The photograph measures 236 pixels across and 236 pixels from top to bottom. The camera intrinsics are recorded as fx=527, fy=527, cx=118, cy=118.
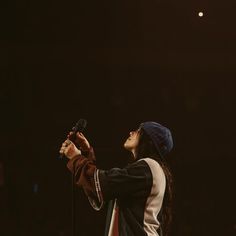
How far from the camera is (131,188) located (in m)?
1.99

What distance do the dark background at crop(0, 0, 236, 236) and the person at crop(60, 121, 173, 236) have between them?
192 inches

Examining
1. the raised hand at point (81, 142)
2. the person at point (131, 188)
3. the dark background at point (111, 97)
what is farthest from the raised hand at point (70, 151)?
the dark background at point (111, 97)

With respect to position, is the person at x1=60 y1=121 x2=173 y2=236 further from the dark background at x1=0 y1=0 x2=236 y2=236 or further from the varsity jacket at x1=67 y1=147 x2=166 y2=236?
the dark background at x1=0 y1=0 x2=236 y2=236

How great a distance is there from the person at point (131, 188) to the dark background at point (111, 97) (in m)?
4.87

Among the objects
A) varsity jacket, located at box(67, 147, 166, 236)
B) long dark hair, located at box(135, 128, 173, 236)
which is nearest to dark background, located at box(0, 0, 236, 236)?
long dark hair, located at box(135, 128, 173, 236)

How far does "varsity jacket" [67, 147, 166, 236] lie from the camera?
1.98 meters

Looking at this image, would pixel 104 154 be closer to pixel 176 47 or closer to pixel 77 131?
pixel 176 47

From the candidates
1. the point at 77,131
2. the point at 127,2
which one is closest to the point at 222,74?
the point at 127,2

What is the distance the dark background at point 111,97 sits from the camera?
7.05m

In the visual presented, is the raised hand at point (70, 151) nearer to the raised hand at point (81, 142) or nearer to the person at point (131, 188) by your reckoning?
the person at point (131, 188)

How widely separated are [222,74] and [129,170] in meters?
6.55

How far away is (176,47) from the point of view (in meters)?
8.04

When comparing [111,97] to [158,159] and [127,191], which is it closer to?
[158,159]

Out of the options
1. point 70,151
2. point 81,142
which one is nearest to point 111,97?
point 81,142
